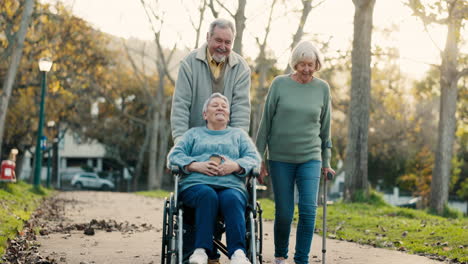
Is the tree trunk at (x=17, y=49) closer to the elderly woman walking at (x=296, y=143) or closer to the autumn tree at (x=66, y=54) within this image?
the autumn tree at (x=66, y=54)

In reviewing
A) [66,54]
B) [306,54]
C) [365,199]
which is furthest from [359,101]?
[66,54]

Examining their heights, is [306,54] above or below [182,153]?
above

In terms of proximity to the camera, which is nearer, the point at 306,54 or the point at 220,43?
the point at 220,43

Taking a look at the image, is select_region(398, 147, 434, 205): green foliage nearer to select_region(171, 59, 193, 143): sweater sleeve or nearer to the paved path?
the paved path

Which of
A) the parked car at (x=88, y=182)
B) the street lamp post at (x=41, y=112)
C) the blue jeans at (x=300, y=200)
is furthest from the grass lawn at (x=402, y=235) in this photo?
the parked car at (x=88, y=182)

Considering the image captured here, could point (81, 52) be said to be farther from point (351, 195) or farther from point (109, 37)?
point (351, 195)

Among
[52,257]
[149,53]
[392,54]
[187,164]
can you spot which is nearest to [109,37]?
[149,53]

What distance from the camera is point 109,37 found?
2836 cm

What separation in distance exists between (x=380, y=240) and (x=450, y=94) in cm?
1278

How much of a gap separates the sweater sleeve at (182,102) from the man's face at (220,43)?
0.91 feet

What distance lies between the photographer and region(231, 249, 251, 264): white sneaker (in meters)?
4.60

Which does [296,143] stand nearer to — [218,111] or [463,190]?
[218,111]

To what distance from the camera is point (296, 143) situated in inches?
232

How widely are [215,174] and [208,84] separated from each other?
1082 millimetres
